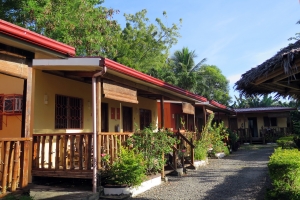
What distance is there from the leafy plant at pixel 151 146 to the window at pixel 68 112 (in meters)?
1.95

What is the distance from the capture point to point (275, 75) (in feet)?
14.4

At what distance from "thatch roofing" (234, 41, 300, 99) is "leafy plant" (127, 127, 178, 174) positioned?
9.44ft

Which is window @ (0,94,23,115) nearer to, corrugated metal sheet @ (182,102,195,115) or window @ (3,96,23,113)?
window @ (3,96,23,113)

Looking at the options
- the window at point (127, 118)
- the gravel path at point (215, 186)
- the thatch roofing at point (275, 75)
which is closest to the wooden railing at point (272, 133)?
the gravel path at point (215, 186)

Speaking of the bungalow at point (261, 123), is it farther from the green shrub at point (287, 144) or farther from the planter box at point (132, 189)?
the planter box at point (132, 189)

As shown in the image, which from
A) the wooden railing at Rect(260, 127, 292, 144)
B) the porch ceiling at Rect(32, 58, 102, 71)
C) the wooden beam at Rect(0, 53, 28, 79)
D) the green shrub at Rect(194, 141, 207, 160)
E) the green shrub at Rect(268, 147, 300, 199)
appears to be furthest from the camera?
the wooden railing at Rect(260, 127, 292, 144)

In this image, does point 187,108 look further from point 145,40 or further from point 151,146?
point 145,40

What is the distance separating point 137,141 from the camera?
301 inches

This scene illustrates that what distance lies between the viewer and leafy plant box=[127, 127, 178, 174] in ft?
25.1

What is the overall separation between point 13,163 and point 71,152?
4.99ft

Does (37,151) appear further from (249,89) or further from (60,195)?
(249,89)

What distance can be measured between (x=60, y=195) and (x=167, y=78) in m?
24.9

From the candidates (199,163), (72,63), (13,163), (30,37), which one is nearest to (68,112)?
(72,63)

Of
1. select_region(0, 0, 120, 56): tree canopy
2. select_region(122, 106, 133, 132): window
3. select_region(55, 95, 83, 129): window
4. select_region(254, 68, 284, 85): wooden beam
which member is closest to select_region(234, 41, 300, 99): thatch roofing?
select_region(254, 68, 284, 85): wooden beam
